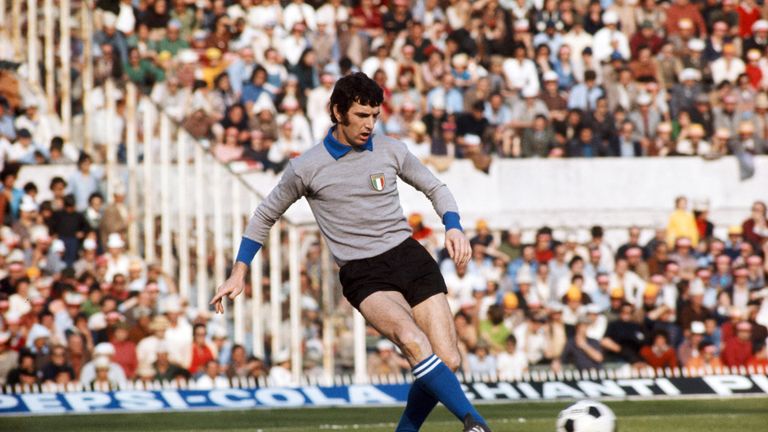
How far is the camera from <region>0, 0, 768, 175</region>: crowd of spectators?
21562 millimetres

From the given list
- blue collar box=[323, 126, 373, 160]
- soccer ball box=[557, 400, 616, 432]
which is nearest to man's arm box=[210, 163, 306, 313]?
blue collar box=[323, 126, 373, 160]

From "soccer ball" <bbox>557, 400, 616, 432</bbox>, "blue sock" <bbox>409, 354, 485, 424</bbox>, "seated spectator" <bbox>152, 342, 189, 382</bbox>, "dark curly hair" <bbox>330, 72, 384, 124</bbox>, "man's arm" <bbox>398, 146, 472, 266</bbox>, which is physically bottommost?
"seated spectator" <bbox>152, 342, 189, 382</bbox>

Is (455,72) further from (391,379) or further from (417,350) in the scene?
(417,350)

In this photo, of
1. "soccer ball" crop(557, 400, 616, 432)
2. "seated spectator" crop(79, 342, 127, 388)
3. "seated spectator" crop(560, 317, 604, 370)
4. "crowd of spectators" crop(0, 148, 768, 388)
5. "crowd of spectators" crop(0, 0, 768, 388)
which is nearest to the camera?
"soccer ball" crop(557, 400, 616, 432)

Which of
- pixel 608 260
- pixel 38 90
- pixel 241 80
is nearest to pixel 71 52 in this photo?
pixel 38 90

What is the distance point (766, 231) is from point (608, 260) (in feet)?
7.45

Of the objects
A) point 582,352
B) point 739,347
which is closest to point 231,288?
point 582,352

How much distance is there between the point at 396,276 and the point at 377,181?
54 cm

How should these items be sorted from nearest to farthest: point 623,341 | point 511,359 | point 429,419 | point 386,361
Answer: point 429,419
point 386,361
point 511,359
point 623,341

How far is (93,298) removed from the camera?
18.5m

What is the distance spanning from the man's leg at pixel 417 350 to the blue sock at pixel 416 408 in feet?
0.26

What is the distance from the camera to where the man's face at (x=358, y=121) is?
8547mm

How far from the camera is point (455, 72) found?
22.8 m

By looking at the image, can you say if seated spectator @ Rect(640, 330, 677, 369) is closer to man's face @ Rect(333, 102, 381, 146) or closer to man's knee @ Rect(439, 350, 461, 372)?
man's knee @ Rect(439, 350, 461, 372)
